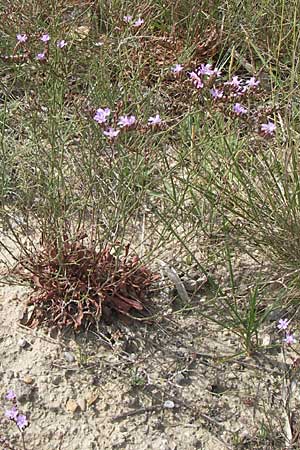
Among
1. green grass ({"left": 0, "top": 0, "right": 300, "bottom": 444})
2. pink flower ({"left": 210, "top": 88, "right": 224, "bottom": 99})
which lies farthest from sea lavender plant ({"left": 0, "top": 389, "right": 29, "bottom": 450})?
pink flower ({"left": 210, "top": 88, "right": 224, "bottom": 99})

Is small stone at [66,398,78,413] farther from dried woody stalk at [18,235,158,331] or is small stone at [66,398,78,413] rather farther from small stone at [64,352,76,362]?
dried woody stalk at [18,235,158,331]

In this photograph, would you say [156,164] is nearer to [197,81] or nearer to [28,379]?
[197,81]

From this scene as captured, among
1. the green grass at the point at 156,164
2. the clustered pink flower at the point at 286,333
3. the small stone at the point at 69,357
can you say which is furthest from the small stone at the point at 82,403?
the clustered pink flower at the point at 286,333

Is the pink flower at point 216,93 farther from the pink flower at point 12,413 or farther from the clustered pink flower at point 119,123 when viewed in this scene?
the pink flower at point 12,413

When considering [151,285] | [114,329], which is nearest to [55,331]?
[114,329]

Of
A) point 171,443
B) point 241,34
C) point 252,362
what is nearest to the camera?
point 171,443

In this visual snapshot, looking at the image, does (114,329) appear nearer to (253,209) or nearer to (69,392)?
(69,392)
